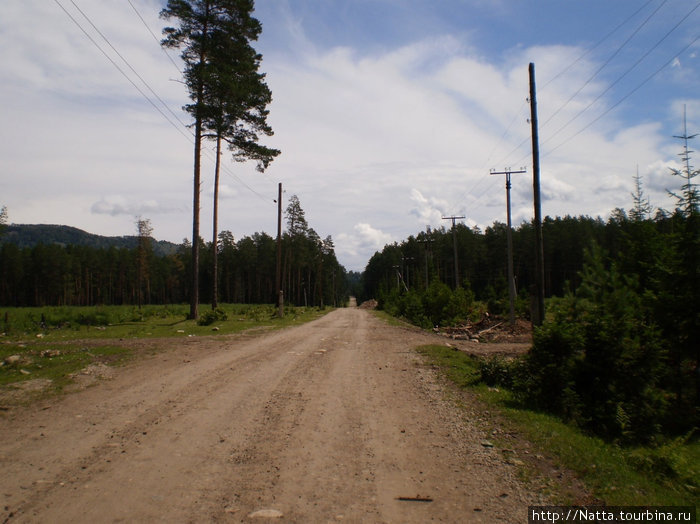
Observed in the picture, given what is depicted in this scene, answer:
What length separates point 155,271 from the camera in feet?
307

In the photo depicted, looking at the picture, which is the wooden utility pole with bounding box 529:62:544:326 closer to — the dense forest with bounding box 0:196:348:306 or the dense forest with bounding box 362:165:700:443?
the dense forest with bounding box 362:165:700:443

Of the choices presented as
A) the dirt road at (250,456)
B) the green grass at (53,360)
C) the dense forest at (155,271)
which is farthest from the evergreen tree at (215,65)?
the dense forest at (155,271)

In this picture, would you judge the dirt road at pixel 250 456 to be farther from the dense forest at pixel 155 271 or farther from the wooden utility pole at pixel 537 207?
the dense forest at pixel 155 271

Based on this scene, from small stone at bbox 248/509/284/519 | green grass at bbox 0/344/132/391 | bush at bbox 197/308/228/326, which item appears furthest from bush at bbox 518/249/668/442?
bush at bbox 197/308/228/326

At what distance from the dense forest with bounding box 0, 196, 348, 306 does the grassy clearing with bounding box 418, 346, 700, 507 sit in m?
51.1

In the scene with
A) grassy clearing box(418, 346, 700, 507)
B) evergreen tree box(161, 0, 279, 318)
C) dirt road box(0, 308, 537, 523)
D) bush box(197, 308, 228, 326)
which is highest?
evergreen tree box(161, 0, 279, 318)

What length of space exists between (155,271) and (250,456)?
97334 millimetres

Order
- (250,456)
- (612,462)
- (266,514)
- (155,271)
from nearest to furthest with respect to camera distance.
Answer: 1. (266,514)
2. (250,456)
3. (612,462)
4. (155,271)

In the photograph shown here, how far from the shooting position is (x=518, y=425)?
655 centimetres

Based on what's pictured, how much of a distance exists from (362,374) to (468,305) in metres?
24.1

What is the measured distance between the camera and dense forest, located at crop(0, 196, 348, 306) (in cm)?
7025

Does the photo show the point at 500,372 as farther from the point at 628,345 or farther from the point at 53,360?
the point at 53,360

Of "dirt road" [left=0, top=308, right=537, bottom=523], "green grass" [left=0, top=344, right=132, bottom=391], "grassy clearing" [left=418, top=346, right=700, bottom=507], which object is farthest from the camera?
"green grass" [left=0, top=344, right=132, bottom=391]

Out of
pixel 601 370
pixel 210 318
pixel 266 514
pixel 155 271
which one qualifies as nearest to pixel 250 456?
pixel 266 514
